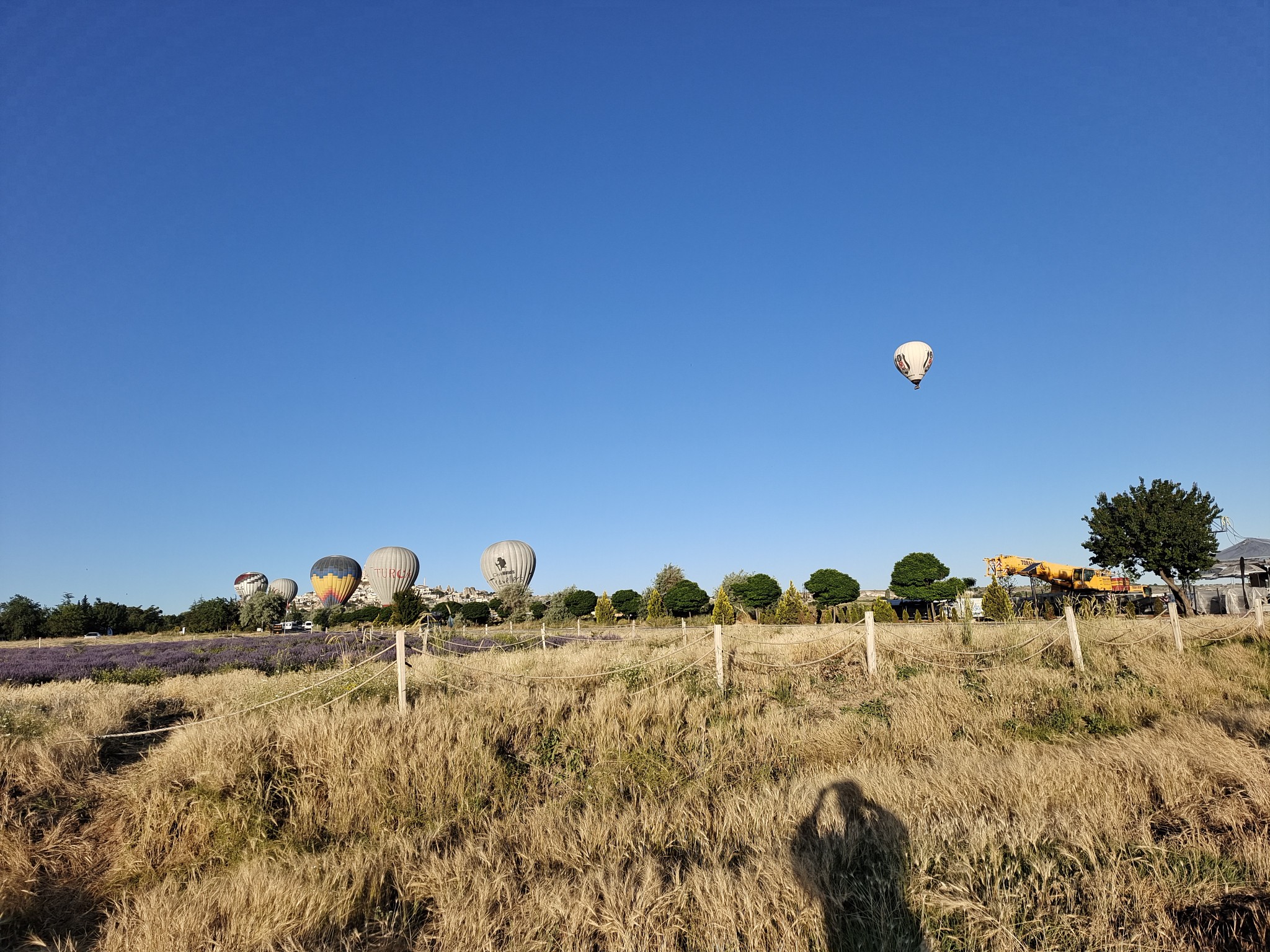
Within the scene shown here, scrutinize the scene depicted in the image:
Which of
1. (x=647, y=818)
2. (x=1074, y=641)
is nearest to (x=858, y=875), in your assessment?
(x=647, y=818)

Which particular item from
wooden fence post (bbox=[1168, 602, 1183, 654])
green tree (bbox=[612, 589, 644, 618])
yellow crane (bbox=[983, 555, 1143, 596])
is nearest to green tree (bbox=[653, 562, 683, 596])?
green tree (bbox=[612, 589, 644, 618])

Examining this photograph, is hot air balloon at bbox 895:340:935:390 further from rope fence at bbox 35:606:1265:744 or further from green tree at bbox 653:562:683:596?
green tree at bbox 653:562:683:596

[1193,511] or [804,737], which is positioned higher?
[1193,511]

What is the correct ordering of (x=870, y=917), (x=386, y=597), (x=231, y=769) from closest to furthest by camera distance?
(x=870, y=917) < (x=231, y=769) < (x=386, y=597)

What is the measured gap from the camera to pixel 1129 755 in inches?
231

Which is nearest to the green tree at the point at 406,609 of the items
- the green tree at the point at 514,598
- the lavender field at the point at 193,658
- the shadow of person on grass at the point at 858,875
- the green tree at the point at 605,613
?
the green tree at the point at 605,613

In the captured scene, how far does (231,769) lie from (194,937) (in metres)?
2.99

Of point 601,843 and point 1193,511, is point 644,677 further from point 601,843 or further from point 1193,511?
point 1193,511

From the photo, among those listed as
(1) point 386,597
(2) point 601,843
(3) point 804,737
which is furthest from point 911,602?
(2) point 601,843

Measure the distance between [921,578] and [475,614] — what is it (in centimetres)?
3935

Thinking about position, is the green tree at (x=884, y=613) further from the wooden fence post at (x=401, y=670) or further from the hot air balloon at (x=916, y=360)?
the wooden fence post at (x=401, y=670)

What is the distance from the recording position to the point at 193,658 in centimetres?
2108

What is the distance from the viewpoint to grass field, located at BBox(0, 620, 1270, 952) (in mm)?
3635

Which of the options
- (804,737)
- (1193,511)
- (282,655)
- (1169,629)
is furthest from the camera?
(1193,511)
